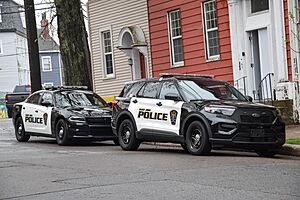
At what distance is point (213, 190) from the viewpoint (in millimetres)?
8891

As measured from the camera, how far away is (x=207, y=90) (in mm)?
14352

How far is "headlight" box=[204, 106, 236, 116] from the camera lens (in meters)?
13.1

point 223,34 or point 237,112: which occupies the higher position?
point 223,34

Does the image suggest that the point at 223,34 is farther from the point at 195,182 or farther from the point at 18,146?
the point at 195,182

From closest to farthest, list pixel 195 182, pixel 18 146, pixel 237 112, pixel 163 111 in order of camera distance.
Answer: pixel 195 182, pixel 237 112, pixel 163 111, pixel 18 146

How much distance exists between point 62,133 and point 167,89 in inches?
168

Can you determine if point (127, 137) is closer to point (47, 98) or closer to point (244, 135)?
point (244, 135)

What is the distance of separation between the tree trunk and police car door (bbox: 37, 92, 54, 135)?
2863mm

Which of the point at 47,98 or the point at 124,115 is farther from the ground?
the point at 47,98

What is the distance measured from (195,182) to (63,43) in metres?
12.6

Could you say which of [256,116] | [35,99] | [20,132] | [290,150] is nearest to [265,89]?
[290,150]

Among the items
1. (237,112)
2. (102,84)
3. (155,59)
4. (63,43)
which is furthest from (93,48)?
(237,112)

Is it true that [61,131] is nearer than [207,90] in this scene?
Result: No

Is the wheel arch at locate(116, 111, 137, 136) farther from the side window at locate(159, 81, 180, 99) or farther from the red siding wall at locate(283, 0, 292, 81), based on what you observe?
the red siding wall at locate(283, 0, 292, 81)
